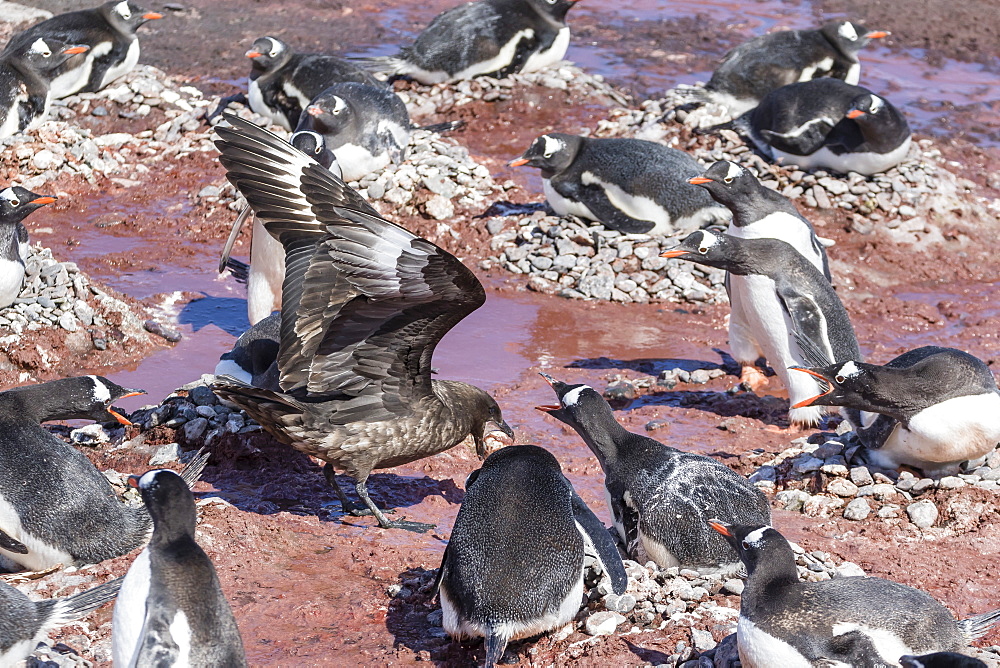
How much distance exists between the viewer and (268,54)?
1152 cm

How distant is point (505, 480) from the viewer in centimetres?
470

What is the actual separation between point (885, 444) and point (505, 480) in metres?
2.52

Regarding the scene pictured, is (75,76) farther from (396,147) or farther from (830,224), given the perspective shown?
(830,224)

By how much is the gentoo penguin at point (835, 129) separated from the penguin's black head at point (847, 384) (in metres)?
4.70

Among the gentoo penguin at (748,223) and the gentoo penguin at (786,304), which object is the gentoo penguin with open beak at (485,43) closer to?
the gentoo penguin at (748,223)

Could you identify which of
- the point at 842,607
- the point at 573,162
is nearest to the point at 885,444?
the point at 842,607

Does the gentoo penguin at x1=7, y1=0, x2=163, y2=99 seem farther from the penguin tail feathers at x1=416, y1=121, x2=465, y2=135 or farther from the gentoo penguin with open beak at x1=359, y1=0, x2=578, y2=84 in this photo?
the penguin tail feathers at x1=416, y1=121, x2=465, y2=135

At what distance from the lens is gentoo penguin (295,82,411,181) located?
10.1 meters

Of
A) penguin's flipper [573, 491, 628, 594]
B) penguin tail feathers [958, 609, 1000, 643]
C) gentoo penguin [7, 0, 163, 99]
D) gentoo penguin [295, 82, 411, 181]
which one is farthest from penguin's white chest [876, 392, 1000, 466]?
gentoo penguin [7, 0, 163, 99]

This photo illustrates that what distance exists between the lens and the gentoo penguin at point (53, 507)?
4871 millimetres

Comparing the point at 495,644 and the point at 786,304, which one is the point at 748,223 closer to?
the point at 786,304

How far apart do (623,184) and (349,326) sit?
15.6 feet

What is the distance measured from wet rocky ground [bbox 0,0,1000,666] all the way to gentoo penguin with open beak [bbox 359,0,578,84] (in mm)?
284

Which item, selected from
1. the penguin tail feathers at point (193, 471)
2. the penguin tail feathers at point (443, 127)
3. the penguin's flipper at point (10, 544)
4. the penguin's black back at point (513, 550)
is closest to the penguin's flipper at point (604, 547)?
the penguin's black back at point (513, 550)
